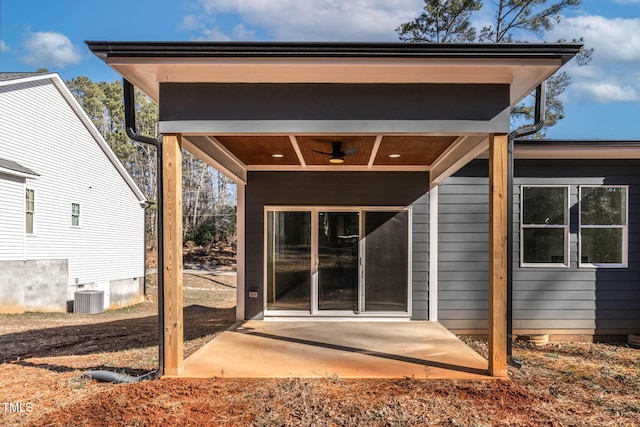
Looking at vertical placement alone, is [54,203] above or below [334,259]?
above

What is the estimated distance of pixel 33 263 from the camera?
11234 mm

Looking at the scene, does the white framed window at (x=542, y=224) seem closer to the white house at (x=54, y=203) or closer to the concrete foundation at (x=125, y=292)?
the white house at (x=54, y=203)

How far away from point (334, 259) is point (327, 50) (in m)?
4.17

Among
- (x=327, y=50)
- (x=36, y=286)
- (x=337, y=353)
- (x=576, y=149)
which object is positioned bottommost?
(x=36, y=286)

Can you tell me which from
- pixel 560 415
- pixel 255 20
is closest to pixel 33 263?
pixel 560 415

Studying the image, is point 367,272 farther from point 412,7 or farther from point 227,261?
point 227,261

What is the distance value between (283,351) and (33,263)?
9.38 metres

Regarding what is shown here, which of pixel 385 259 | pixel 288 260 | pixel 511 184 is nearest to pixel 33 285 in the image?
pixel 288 260

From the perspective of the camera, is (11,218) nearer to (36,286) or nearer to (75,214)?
(36,286)

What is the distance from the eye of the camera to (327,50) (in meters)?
3.55

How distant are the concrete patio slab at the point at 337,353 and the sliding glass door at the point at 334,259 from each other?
1.85 ft

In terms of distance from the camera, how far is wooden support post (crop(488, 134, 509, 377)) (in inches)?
156

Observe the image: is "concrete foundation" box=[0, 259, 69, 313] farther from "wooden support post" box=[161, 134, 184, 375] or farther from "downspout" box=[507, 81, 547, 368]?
"downspout" box=[507, 81, 547, 368]

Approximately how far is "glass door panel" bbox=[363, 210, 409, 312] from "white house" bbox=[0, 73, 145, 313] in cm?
861
